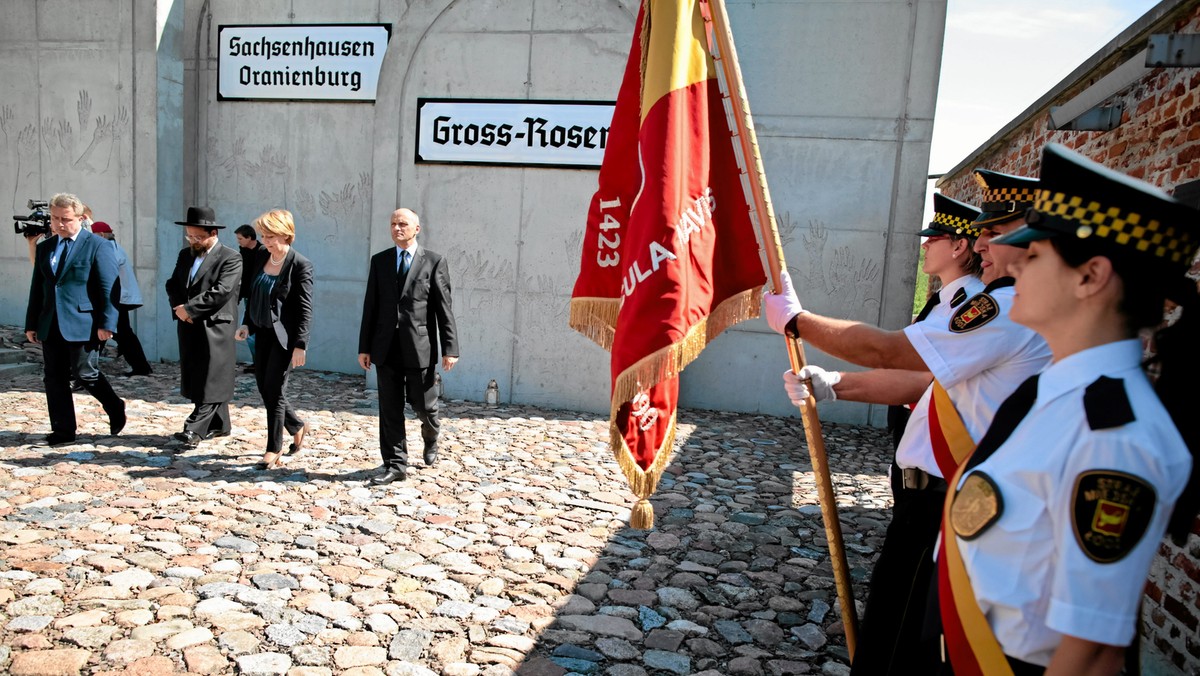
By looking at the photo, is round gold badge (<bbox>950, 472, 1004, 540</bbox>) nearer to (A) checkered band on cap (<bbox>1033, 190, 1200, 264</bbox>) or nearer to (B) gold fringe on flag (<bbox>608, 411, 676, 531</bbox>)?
(A) checkered band on cap (<bbox>1033, 190, 1200, 264</bbox>)

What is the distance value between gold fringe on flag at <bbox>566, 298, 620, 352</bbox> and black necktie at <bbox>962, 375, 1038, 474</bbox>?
1761 mm

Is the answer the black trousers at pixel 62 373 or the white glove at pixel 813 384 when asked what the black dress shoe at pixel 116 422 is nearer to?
the black trousers at pixel 62 373

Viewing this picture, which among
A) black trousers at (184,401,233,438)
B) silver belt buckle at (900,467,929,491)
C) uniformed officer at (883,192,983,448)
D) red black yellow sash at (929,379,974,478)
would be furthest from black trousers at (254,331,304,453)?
red black yellow sash at (929,379,974,478)

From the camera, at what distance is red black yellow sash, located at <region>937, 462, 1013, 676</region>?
1.71 m

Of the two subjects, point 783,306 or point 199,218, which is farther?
point 199,218

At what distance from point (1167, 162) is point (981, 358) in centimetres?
240

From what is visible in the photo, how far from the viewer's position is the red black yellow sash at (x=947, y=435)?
247cm

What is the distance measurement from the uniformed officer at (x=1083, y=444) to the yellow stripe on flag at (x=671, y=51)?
1552 mm

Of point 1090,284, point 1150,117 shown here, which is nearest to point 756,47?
point 1150,117

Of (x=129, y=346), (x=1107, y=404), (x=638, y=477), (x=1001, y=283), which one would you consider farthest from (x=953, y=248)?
(x=129, y=346)

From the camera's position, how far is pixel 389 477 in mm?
6051

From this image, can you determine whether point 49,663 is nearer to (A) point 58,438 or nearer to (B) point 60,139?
(A) point 58,438

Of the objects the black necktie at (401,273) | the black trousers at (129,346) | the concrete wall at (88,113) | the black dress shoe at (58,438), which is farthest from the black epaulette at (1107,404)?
the concrete wall at (88,113)

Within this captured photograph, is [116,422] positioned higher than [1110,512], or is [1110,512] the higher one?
[1110,512]
